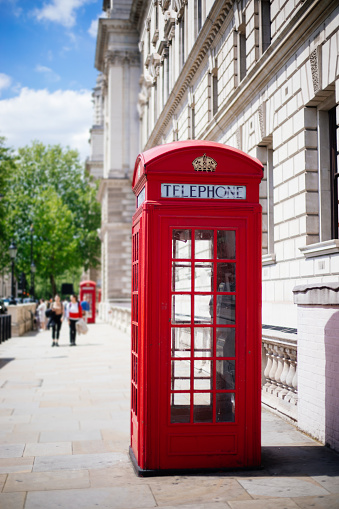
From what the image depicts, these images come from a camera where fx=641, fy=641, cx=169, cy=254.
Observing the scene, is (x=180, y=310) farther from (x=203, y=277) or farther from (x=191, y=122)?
(x=191, y=122)

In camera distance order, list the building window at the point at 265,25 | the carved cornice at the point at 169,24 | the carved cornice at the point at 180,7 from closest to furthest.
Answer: the building window at the point at 265,25, the carved cornice at the point at 180,7, the carved cornice at the point at 169,24

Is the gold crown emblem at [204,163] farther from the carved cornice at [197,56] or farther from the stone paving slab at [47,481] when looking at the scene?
the carved cornice at [197,56]

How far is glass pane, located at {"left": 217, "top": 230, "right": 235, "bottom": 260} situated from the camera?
5711mm

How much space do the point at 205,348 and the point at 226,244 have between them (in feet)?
3.10

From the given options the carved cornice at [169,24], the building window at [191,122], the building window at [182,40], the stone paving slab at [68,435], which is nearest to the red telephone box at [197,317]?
the stone paving slab at [68,435]

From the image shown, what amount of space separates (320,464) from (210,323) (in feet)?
5.44

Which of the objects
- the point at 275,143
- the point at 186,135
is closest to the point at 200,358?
the point at 275,143

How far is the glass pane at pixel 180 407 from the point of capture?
225 inches

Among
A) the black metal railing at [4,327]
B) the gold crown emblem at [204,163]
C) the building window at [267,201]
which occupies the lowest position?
the black metal railing at [4,327]

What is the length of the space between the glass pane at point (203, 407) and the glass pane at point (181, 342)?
39 cm

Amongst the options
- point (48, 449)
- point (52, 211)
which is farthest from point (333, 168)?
point (52, 211)

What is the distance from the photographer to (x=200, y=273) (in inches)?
225

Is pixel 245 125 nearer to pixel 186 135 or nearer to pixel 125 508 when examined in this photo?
pixel 186 135

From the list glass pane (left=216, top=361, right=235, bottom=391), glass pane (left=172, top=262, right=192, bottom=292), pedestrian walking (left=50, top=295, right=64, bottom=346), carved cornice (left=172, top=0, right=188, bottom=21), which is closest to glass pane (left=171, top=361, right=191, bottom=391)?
glass pane (left=216, top=361, right=235, bottom=391)
